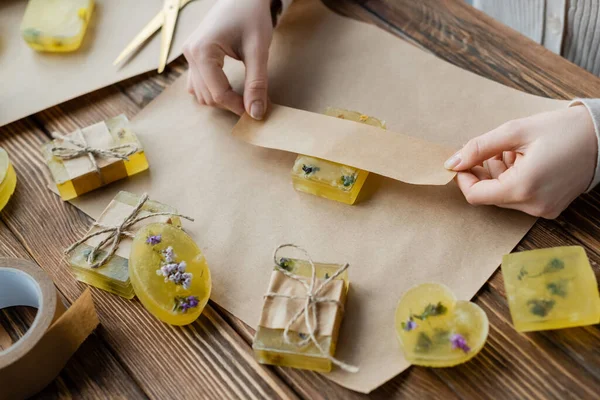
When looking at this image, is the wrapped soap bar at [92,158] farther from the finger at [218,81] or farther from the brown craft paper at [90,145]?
the finger at [218,81]

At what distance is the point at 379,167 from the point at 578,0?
18.1 inches

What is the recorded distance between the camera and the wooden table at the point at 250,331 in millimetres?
678

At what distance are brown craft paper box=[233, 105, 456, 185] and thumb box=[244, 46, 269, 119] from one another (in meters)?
0.02

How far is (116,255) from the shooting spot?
79 cm

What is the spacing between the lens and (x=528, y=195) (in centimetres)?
75

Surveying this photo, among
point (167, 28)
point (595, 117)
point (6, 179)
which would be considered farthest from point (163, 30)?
point (595, 117)

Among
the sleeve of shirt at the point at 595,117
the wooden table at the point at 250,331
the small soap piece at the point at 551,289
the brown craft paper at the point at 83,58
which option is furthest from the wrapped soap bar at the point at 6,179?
the sleeve of shirt at the point at 595,117

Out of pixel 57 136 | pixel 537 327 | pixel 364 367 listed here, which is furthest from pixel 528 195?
pixel 57 136

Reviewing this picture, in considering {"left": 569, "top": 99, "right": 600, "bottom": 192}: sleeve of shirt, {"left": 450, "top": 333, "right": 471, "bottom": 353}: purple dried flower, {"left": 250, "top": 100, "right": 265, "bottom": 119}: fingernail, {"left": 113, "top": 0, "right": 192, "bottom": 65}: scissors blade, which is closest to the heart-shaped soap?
{"left": 450, "top": 333, "right": 471, "bottom": 353}: purple dried flower

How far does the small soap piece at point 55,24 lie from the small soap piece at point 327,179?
0.50 meters

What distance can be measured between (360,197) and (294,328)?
0.75 feet

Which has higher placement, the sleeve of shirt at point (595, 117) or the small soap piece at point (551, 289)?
the sleeve of shirt at point (595, 117)

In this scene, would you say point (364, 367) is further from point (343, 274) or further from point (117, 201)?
point (117, 201)

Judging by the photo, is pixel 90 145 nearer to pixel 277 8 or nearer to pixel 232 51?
pixel 232 51
